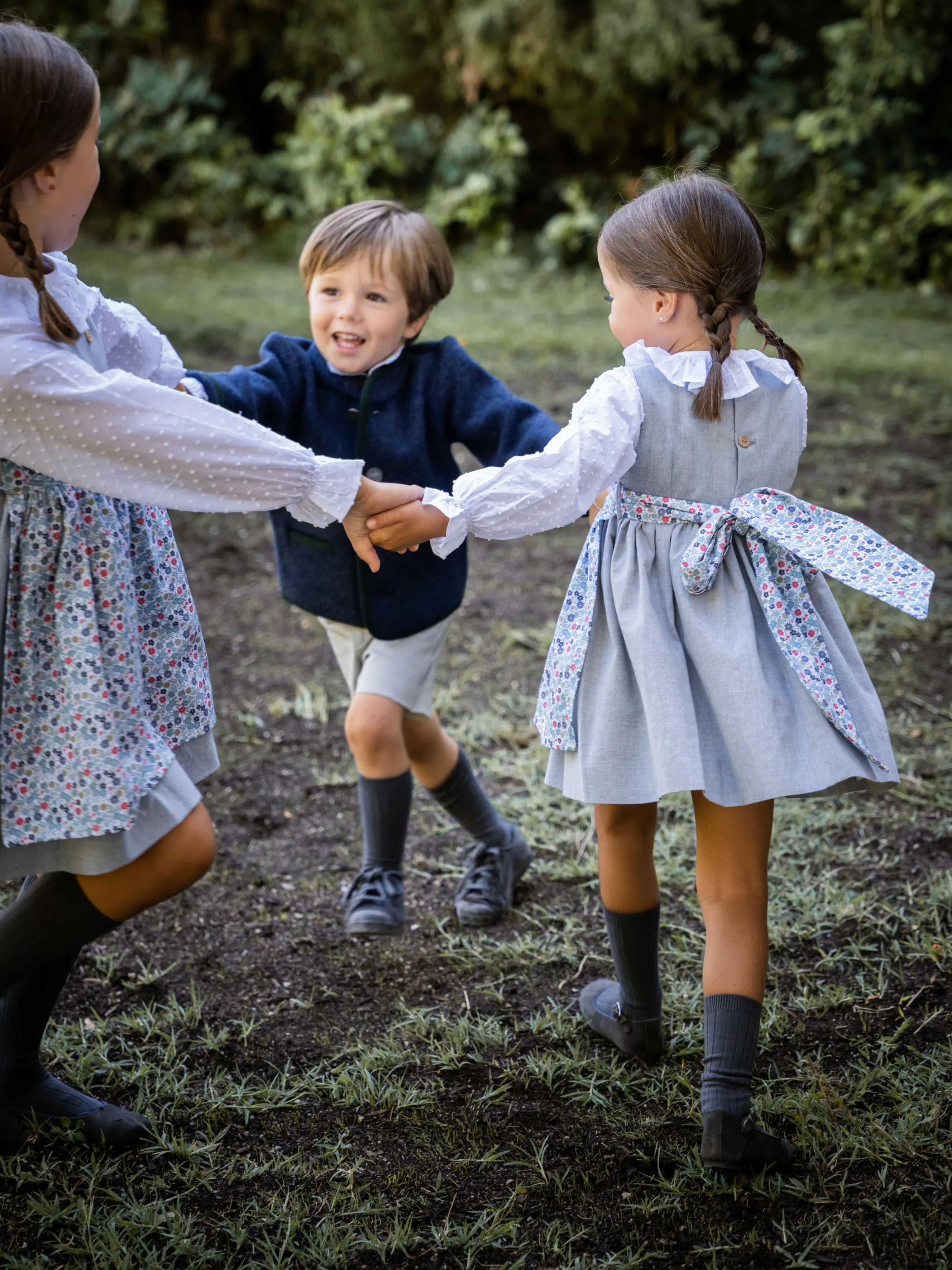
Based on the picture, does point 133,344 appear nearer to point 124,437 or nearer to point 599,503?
point 124,437

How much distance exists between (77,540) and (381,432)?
0.79m

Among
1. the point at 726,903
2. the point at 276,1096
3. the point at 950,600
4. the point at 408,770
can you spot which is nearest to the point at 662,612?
the point at 726,903

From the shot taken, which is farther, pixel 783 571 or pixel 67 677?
pixel 783 571

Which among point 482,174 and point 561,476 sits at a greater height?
point 482,174

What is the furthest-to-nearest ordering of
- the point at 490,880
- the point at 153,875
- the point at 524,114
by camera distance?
the point at 524,114 < the point at 490,880 < the point at 153,875

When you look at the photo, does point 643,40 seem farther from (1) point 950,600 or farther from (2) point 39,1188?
Result: (2) point 39,1188

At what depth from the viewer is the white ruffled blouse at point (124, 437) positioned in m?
1.46

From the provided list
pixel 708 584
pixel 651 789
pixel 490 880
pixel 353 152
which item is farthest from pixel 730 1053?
pixel 353 152

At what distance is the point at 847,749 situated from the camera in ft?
5.46

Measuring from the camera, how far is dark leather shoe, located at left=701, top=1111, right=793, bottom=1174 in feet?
5.41

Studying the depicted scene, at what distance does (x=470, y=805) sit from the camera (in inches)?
96.0

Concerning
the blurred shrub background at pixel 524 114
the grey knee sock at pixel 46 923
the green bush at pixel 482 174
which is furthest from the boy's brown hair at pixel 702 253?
the green bush at pixel 482 174

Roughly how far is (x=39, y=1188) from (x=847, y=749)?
4.26ft

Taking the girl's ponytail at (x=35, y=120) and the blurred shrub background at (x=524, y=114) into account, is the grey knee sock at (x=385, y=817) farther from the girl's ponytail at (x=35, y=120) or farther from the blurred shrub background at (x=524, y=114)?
the blurred shrub background at (x=524, y=114)
